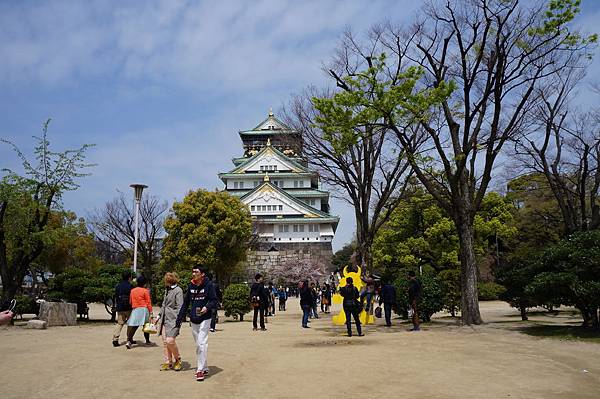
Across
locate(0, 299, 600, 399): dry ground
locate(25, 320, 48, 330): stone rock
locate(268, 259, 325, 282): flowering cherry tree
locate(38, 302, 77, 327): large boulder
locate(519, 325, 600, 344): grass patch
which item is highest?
locate(268, 259, 325, 282): flowering cherry tree

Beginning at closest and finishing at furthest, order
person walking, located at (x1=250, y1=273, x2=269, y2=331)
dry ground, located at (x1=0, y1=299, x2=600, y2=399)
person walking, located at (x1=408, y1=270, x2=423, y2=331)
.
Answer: dry ground, located at (x1=0, y1=299, x2=600, y2=399) < person walking, located at (x1=408, y1=270, x2=423, y2=331) < person walking, located at (x1=250, y1=273, x2=269, y2=331)

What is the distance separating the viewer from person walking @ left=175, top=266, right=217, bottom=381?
6739 millimetres

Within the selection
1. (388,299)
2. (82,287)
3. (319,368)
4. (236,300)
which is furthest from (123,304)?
(388,299)

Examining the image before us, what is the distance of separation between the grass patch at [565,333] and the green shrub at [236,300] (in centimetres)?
937

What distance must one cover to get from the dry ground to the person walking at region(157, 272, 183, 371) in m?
0.28

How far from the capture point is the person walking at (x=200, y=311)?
6739 millimetres

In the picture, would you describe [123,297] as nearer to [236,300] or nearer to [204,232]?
[236,300]

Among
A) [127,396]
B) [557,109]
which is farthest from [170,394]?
[557,109]

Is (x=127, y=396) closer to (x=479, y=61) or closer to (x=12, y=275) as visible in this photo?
(x=479, y=61)

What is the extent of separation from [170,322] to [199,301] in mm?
868

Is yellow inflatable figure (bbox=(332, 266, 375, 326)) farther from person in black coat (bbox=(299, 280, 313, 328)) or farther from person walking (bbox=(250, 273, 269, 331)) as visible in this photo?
person walking (bbox=(250, 273, 269, 331))

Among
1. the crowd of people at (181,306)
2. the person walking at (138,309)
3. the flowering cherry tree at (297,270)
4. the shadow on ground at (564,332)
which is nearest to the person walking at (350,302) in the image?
the crowd of people at (181,306)

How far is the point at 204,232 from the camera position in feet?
94.5

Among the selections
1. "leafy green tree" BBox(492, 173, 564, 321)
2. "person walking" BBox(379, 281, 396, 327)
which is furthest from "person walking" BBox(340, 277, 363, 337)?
"leafy green tree" BBox(492, 173, 564, 321)
